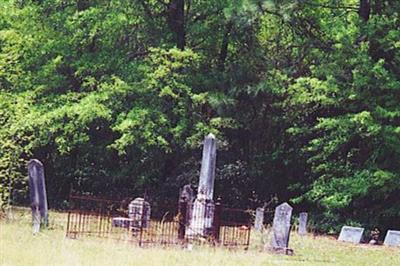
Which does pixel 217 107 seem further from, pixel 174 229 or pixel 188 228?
pixel 188 228

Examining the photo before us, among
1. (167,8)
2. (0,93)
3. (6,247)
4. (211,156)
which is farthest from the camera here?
(167,8)

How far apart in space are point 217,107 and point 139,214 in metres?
7.50

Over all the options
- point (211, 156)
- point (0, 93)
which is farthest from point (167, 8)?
point (211, 156)

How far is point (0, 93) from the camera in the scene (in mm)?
21203

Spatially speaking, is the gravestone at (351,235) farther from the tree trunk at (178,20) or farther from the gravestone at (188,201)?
the tree trunk at (178,20)

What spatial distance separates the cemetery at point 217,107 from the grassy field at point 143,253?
2090mm

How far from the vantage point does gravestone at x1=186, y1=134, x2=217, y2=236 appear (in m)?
16.0

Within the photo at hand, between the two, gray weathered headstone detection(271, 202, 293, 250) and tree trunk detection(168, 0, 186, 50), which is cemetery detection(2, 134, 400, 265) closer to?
gray weathered headstone detection(271, 202, 293, 250)

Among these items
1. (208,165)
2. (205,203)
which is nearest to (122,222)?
(205,203)

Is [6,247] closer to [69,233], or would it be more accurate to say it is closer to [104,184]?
[69,233]

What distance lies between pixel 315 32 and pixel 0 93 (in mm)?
10014

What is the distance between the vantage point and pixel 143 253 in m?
Result: 12.3

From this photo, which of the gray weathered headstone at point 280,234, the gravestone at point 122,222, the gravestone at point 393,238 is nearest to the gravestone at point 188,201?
the gravestone at point 122,222

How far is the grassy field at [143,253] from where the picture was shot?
10.7 meters
